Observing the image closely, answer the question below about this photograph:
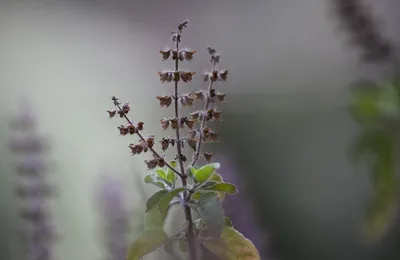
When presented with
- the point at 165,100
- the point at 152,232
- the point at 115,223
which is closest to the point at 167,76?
the point at 165,100

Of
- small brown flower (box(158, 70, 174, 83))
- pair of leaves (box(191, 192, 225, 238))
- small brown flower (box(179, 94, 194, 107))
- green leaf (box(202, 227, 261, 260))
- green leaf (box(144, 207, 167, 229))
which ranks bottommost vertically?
green leaf (box(202, 227, 261, 260))

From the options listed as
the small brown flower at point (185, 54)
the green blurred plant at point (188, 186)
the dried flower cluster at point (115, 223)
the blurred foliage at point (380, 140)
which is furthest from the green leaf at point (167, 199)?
the blurred foliage at point (380, 140)

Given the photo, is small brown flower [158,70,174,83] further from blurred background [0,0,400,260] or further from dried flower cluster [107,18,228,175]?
blurred background [0,0,400,260]

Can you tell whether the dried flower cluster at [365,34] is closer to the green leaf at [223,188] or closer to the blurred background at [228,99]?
the blurred background at [228,99]

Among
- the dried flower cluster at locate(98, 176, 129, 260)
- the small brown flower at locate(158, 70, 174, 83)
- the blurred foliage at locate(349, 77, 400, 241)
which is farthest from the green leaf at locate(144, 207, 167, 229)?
the blurred foliage at locate(349, 77, 400, 241)

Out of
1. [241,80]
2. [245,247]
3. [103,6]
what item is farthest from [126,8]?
[245,247]

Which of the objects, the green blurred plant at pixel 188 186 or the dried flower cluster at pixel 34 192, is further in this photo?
the dried flower cluster at pixel 34 192
